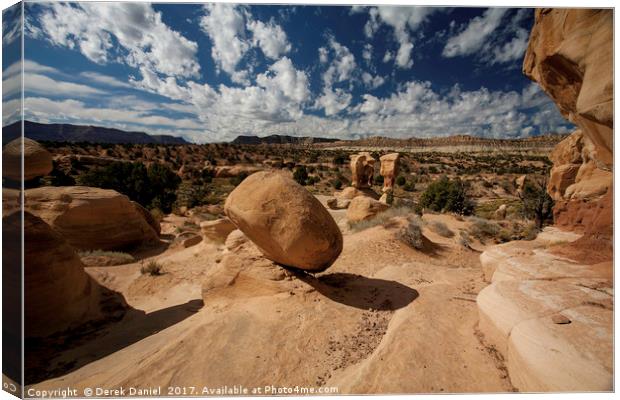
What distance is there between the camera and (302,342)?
360 cm

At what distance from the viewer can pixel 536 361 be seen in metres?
2.37

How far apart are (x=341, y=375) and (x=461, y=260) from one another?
23.4ft

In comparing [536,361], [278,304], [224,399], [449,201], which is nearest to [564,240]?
[536,361]

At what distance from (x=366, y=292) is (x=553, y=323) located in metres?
3.21

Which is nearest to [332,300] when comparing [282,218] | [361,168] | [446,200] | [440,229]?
[282,218]

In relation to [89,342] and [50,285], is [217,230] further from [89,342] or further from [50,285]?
[89,342]

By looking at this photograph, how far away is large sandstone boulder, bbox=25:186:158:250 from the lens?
27.5 ft

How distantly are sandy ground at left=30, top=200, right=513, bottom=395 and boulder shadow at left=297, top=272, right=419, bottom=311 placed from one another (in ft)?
0.06

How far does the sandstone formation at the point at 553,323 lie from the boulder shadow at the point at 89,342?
4.57 meters

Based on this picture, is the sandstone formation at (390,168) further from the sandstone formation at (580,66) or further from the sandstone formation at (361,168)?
the sandstone formation at (580,66)

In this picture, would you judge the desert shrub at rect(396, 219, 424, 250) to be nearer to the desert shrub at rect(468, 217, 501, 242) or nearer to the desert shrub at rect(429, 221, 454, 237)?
the desert shrub at rect(429, 221, 454, 237)

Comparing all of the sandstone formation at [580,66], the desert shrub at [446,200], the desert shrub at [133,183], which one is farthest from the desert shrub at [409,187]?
the sandstone formation at [580,66]

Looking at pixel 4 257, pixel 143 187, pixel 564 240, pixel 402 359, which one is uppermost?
pixel 564 240

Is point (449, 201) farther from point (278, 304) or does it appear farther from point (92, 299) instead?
point (92, 299)
